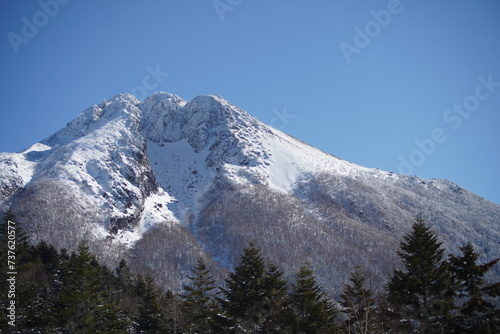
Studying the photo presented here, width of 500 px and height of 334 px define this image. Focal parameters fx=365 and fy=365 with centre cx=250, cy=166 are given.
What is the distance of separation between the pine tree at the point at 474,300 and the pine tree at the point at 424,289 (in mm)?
677

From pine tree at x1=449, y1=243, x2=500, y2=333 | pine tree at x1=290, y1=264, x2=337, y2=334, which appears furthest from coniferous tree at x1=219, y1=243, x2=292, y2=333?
pine tree at x1=449, y1=243, x2=500, y2=333

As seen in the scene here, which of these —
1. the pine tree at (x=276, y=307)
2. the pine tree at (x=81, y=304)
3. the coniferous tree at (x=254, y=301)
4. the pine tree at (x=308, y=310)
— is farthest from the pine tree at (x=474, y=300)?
the pine tree at (x=81, y=304)

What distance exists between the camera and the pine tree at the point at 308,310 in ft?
76.0

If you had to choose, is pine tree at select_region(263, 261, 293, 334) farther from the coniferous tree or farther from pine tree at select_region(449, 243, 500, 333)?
pine tree at select_region(449, 243, 500, 333)

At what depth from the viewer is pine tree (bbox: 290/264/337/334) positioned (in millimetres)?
23156

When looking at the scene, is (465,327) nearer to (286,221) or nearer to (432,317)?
(432,317)

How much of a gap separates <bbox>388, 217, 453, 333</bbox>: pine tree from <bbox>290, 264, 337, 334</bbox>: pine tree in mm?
4668

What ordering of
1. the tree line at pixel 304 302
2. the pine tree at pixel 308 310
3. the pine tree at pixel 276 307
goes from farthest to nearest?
the pine tree at pixel 308 310 < the pine tree at pixel 276 307 < the tree line at pixel 304 302

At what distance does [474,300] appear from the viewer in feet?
61.2

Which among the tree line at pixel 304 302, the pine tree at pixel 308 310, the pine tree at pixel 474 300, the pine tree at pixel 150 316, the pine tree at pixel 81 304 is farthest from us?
the pine tree at pixel 150 316

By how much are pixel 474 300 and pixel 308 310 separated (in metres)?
9.51

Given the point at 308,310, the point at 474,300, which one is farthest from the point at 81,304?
the point at 474,300

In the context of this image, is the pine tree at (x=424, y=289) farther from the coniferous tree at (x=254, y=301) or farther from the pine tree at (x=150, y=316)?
the pine tree at (x=150, y=316)

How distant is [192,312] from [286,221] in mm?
155736
